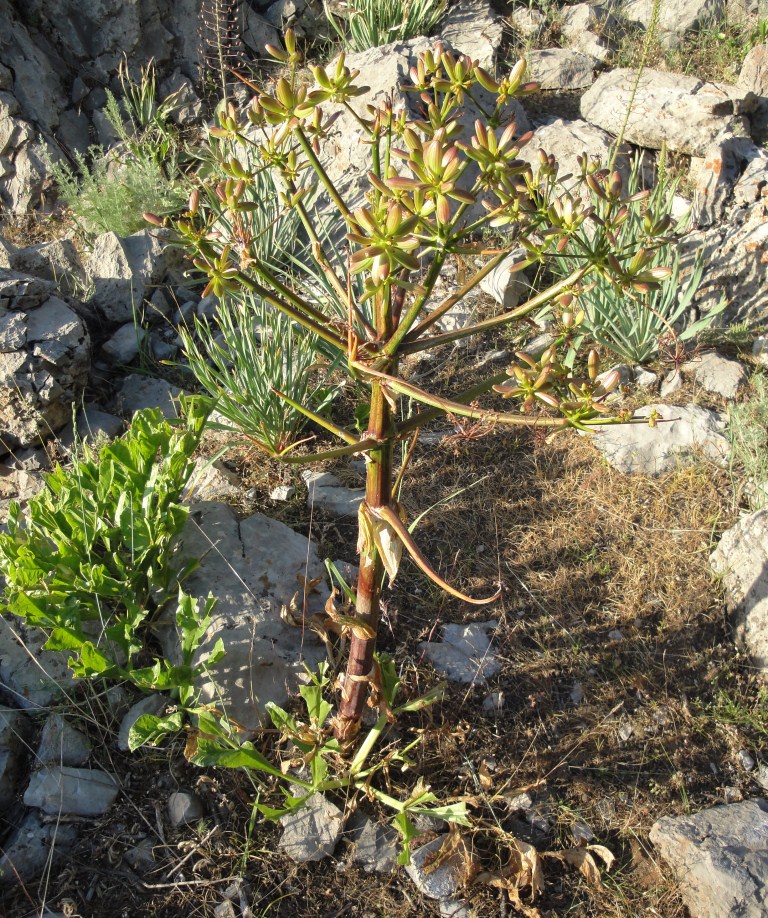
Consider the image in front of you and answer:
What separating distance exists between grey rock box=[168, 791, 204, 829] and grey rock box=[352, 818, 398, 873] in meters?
0.45

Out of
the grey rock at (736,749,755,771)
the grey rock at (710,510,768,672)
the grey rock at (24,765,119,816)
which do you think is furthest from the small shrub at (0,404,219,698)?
the grey rock at (710,510,768,672)

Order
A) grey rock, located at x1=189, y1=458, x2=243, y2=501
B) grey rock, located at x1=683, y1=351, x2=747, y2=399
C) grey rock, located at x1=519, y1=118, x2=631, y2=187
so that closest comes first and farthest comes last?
1. grey rock, located at x1=189, y1=458, x2=243, y2=501
2. grey rock, located at x1=683, y1=351, x2=747, y2=399
3. grey rock, located at x1=519, y1=118, x2=631, y2=187

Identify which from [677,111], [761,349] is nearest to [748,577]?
[761,349]

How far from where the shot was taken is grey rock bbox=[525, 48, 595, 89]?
5188 mm

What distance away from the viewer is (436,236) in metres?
1.20

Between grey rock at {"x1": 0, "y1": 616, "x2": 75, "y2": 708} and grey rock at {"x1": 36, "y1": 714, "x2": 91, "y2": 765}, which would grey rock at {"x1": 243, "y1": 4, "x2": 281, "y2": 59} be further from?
grey rock at {"x1": 36, "y1": 714, "x2": 91, "y2": 765}

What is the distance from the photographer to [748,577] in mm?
2629

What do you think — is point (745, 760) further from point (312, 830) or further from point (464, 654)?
point (312, 830)

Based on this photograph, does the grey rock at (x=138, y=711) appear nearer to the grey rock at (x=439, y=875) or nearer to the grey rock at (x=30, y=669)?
the grey rock at (x=30, y=669)

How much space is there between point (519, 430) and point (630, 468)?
49 centimetres

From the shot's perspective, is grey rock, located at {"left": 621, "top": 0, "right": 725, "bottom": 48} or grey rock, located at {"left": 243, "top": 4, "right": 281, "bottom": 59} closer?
grey rock, located at {"left": 621, "top": 0, "right": 725, "bottom": 48}

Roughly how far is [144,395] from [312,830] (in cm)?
220

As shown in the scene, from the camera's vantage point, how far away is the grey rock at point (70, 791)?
208 cm

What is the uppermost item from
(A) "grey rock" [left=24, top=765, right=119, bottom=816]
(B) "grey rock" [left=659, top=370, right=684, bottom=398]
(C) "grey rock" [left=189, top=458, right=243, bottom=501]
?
(C) "grey rock" [left=189, top=458, right=243, bottom=501]
